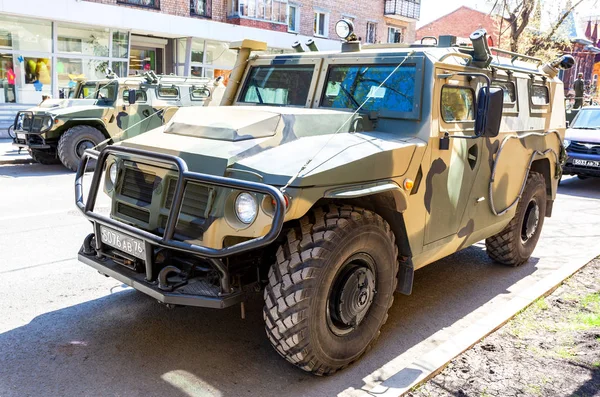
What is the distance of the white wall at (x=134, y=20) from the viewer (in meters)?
17.4

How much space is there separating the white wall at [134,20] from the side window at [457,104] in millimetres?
11913

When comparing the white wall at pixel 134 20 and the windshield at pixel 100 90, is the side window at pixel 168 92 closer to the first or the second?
the windshield at pixel 100 90

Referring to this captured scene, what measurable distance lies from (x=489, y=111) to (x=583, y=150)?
8467 millimetres

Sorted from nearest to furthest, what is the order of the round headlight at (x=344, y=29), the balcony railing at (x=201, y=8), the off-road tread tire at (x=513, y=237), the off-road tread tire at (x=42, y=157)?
the round headlight at (x=344, y=29), the off-road tread tire at (x=513, y=237), the off-road tread tire at (x=42, y=157), the balcony railing at (x=201, y=8)

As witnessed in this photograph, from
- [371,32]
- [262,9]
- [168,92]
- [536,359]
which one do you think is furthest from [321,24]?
[536,359]

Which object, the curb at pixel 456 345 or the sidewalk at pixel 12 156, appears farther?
the sidewalk at pixel 12 156

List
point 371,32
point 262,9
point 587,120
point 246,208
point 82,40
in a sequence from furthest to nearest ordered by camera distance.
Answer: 1. point 371,32
2. point 262,9
3. point 82,40
4. point 587,120
5. point 246,208

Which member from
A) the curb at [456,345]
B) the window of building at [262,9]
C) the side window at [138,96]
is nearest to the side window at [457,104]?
the curb at [456,345]

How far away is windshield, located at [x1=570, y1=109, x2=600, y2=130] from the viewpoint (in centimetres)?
1202

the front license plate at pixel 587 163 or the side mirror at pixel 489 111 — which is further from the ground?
the side mirror at pixel 489 111

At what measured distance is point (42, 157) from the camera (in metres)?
12.4

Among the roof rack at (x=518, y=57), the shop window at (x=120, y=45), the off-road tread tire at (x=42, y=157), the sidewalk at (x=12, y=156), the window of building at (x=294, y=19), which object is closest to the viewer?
the roof rack at (x=518, y=57)

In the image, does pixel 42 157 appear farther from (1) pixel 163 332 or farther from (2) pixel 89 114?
(1) pixel 163 332

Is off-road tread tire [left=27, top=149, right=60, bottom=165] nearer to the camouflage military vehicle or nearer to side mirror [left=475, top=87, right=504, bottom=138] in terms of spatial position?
the camouflage military vehicle
